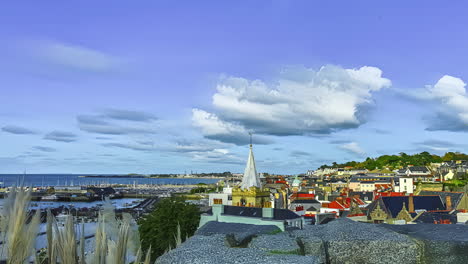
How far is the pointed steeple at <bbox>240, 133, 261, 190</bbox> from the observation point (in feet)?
192

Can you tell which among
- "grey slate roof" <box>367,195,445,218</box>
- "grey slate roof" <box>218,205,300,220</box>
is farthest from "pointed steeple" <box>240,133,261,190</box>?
"grey slate roof" <box>218,205,300,220</box>

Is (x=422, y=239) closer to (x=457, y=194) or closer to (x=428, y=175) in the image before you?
(x=457, y=194)

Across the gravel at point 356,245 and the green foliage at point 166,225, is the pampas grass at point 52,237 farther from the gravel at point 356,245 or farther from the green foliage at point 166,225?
the green foliage at point 166,225

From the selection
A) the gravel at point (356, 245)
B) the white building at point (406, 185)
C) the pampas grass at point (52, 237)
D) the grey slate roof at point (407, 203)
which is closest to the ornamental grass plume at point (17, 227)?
the pampas grass at point (52, 237)

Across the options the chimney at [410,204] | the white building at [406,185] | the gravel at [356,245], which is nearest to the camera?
the gravel at [356,245]

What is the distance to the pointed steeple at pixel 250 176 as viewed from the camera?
58406 millimetres

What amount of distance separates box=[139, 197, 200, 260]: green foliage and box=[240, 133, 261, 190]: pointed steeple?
22.2m

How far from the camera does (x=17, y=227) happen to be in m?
6.89

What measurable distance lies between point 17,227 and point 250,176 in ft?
173

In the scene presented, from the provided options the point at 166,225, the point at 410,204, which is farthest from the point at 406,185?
the point at 166,225

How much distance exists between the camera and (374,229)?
16.4m

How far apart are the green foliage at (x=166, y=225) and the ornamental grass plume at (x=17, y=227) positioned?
26259 mm

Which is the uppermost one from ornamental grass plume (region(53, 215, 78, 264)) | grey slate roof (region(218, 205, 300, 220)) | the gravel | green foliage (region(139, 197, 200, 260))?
ornamental grass plume (region(53, 215, 78, 264))

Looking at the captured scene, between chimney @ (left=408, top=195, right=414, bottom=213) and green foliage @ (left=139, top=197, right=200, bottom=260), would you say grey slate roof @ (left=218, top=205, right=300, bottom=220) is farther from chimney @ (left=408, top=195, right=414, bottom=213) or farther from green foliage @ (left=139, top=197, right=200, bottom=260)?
chimney @ (left=408, top=195, right=414, bottom=213)
